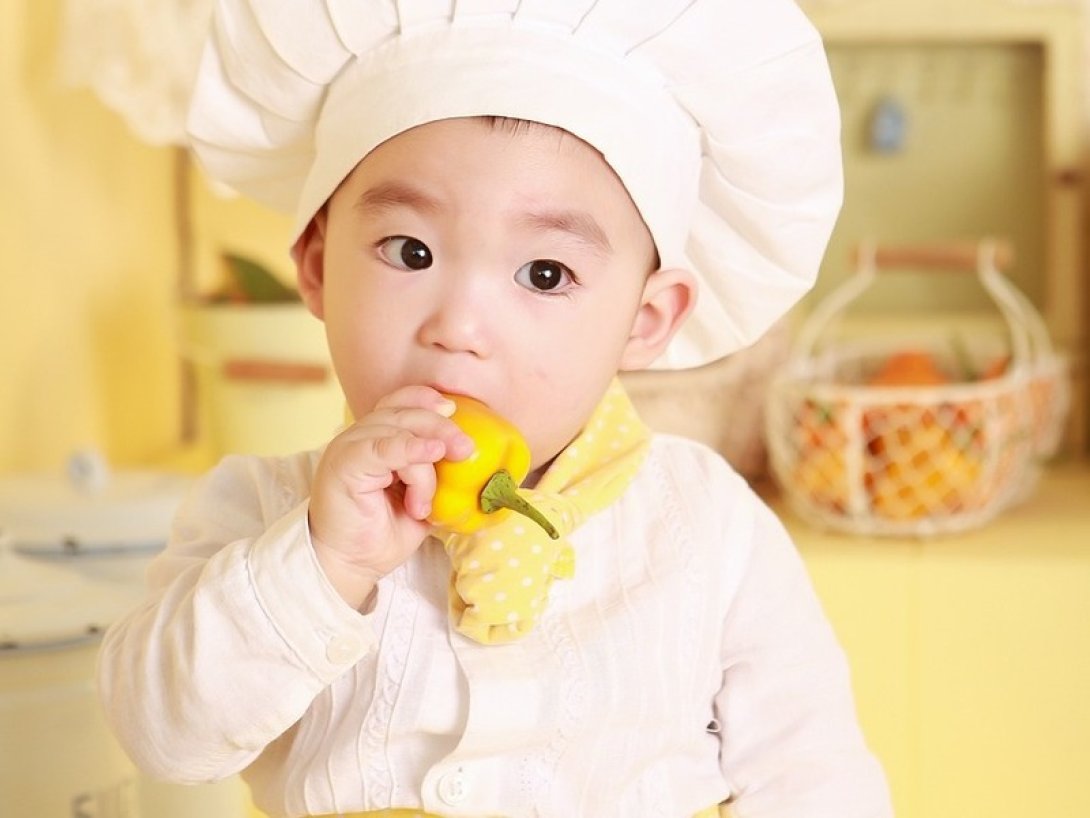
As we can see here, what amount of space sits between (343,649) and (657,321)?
28 cm

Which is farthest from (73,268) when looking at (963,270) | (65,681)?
(963,270)

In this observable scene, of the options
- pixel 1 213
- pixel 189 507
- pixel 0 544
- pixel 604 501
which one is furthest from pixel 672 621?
pixel 1 213

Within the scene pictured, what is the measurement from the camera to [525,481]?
854mm

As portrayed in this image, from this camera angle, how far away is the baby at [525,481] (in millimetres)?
717

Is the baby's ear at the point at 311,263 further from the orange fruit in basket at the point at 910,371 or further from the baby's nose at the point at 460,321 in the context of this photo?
the orange fruit in basket at the point at 910,371

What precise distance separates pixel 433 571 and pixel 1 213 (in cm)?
84

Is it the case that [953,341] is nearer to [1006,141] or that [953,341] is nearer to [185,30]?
[1006,141]

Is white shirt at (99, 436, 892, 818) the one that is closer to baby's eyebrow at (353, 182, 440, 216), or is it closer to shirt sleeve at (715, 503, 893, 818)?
shirt sleeve at (715, 503, 893, 818)

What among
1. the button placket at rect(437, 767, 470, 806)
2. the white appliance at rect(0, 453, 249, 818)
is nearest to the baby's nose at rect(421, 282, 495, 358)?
the button placket at rect(437, 767, 470, 806)

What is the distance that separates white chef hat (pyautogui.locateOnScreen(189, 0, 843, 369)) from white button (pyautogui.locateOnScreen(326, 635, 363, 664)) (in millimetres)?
236

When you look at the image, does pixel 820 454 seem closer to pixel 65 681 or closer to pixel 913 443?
pixel 913 443

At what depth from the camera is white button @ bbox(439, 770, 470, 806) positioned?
0.77 metres

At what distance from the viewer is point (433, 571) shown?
82cm

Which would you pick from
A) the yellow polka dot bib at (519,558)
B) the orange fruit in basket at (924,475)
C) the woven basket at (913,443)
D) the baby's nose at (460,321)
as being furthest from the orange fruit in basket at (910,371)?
the baby's nose at (460,321)
